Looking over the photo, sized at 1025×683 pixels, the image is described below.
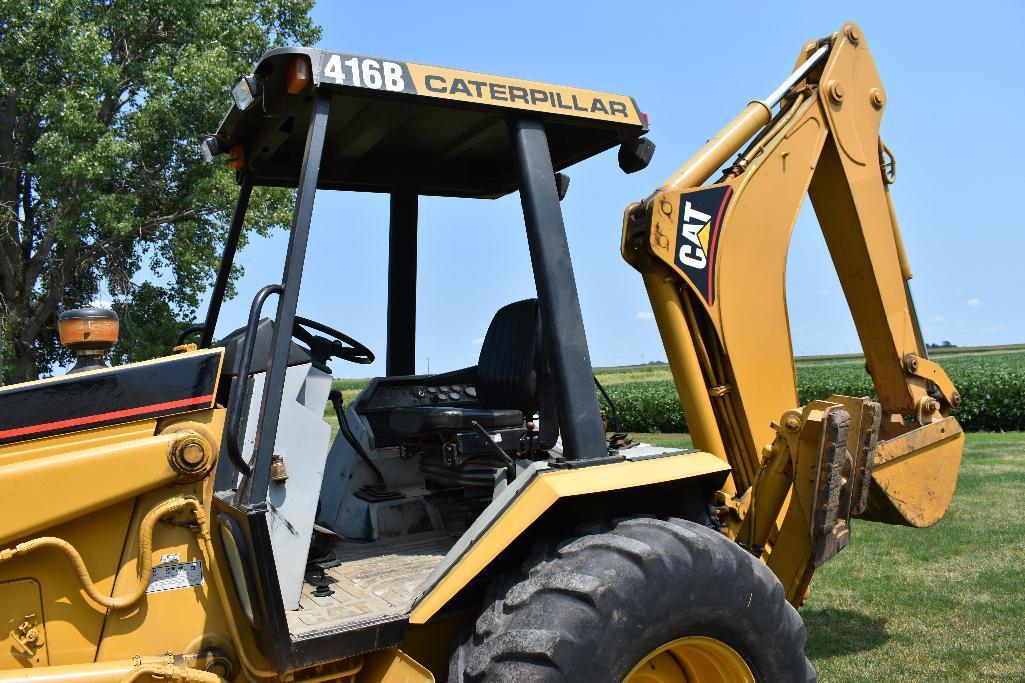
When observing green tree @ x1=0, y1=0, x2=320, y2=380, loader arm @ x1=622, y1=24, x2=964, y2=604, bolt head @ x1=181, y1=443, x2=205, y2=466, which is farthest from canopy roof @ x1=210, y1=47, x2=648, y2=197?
green tree @ x1=0, y1=0, x2=320, y2=380

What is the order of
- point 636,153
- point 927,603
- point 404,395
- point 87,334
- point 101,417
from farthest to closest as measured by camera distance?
point 927,603
point 404,395
point 636,153
point 87,334
point 101,417

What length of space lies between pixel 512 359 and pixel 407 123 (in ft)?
3.86

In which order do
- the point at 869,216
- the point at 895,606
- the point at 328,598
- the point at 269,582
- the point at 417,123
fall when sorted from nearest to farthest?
the point at 269,582, the point at 328,598, the point at 417,123, the point at 869,216, the point at 895,606

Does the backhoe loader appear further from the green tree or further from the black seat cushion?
the green tree

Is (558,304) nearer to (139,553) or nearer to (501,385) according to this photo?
(501,385)

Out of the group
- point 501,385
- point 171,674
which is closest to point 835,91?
point 501,385

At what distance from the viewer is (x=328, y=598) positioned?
10.4 feet

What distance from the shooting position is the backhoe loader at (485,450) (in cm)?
277

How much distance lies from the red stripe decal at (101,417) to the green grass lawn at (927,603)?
11.2ft

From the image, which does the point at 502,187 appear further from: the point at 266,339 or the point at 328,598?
the point at 328,598

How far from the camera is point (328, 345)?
169 inches

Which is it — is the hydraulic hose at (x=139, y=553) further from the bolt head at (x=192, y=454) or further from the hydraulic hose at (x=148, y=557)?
the bolt head at (x=192, y=454)

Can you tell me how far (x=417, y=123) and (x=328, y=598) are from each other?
1967 millimetres

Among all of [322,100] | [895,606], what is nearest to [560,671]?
[322,100]
